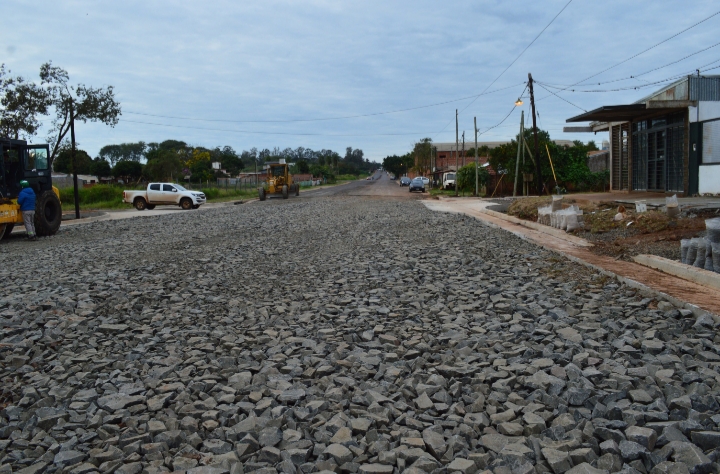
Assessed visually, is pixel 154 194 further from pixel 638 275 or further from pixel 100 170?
pixel 100 170

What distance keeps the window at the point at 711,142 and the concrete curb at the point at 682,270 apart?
43.3ft

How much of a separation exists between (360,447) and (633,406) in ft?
6.32

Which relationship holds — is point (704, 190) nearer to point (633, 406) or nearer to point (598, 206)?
point (598, 206)

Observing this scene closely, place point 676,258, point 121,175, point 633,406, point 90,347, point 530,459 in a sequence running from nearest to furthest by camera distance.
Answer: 1. point 530,459
2. point 633,406
3. point 90,347
4. point 676,258
5. point 121,175

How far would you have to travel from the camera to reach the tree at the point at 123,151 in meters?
140

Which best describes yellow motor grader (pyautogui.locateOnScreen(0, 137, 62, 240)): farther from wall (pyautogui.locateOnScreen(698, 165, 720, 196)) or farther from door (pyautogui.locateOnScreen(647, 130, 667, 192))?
door (pyautogui.locateOnScreen(647, 130, 667, 192))

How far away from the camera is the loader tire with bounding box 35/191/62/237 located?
1884cm

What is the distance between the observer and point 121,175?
98750 mm

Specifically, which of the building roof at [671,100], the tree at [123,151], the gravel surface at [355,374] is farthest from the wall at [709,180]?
the tree at [123,151]

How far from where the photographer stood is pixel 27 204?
1770 centimetres

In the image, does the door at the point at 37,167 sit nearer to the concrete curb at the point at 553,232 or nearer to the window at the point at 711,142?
the concrete curb at the point at 553,232

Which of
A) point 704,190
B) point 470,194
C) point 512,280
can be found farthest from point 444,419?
point 470,194

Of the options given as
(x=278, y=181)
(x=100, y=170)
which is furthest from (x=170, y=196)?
(x=100, y=170)

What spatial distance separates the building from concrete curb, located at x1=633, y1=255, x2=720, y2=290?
12.8 metres
